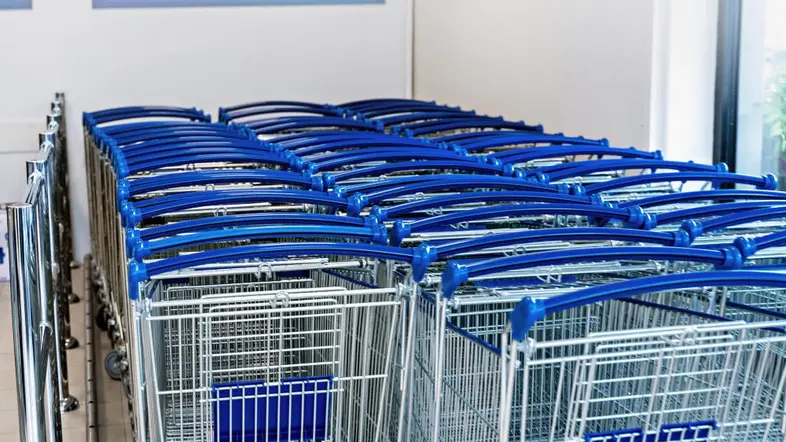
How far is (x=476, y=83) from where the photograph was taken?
21.4 ft

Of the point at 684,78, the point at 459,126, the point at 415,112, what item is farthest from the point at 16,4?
the point at 684,78

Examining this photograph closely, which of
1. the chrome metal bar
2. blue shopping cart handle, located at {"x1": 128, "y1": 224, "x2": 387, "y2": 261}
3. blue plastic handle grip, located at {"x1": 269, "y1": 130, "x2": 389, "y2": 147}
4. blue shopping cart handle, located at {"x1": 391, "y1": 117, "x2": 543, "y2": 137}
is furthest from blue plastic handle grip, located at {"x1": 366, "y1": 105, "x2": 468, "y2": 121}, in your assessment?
the chrome metal bar

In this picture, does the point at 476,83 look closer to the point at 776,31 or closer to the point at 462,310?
the point at 776,31

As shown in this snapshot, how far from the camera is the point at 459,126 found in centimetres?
487

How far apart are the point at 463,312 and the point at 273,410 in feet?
1.90

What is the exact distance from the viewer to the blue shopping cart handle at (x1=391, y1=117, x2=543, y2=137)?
15.7ft

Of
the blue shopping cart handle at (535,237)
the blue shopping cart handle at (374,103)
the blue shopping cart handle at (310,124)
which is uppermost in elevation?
the blue shopping cart handle at (374,103)

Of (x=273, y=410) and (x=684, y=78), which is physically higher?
(x=684, y=78)

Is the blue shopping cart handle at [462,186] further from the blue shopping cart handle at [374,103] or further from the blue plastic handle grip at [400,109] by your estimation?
the blue shopping cart handle at [374,103]

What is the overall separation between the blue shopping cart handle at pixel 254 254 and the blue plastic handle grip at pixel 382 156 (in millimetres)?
1251

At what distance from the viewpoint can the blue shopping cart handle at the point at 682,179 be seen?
3.06 metres

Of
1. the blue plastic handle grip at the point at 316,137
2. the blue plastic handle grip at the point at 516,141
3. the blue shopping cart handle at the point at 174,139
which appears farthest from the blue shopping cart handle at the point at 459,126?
the blue shopping cart handle at the point at 174,139

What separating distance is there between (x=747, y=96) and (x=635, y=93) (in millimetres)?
449

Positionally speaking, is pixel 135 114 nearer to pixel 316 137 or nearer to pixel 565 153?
pixel 316 137
